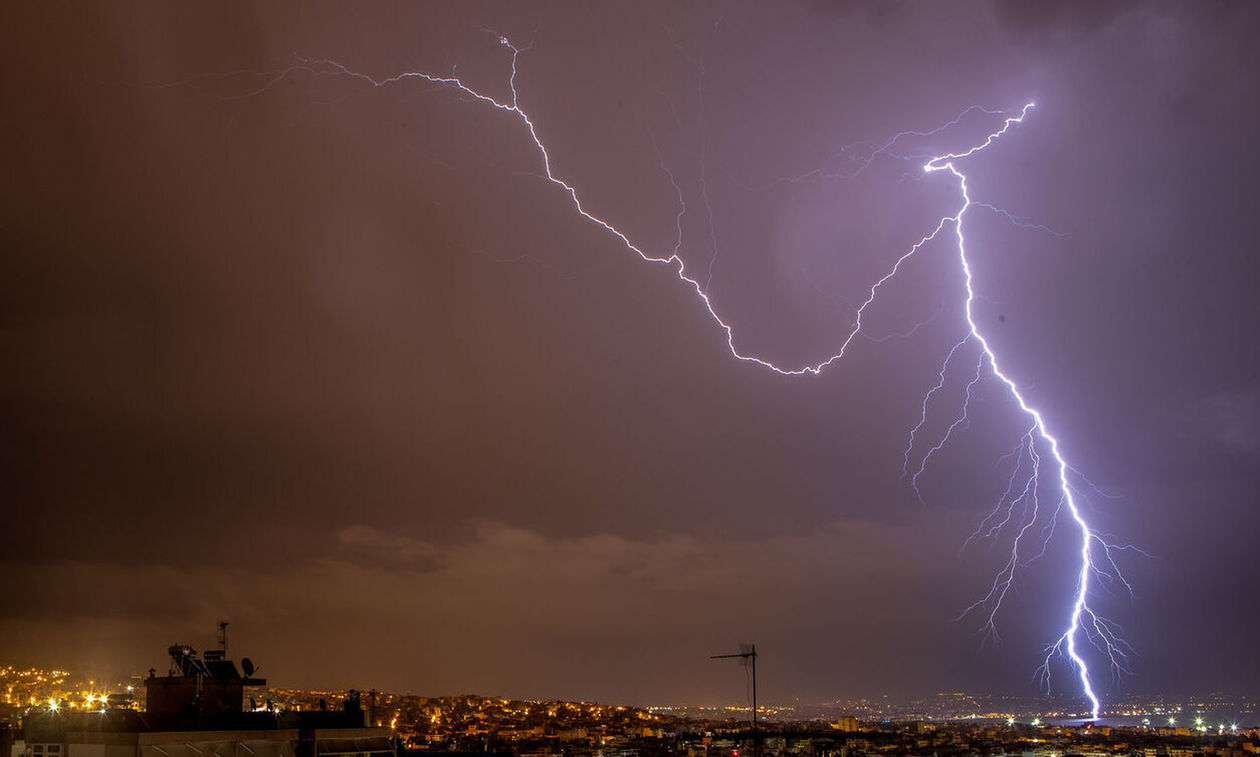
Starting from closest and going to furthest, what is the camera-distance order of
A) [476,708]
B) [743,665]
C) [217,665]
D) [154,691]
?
[154,691] < [217,665] < [743,665] < [476,708]

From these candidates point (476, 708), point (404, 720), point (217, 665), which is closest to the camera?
point (217, 665)

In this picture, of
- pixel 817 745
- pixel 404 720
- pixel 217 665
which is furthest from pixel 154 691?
pixel 404 720

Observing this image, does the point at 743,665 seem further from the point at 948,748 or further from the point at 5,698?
the point at 5,698

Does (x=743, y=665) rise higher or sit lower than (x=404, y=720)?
higher

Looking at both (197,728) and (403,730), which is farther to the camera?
(403,730)

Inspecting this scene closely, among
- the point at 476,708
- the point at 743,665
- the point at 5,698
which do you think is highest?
the point at 743,665

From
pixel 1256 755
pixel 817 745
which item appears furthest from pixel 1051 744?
pixel 817 745

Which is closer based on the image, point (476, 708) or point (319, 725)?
point (319, 725)
